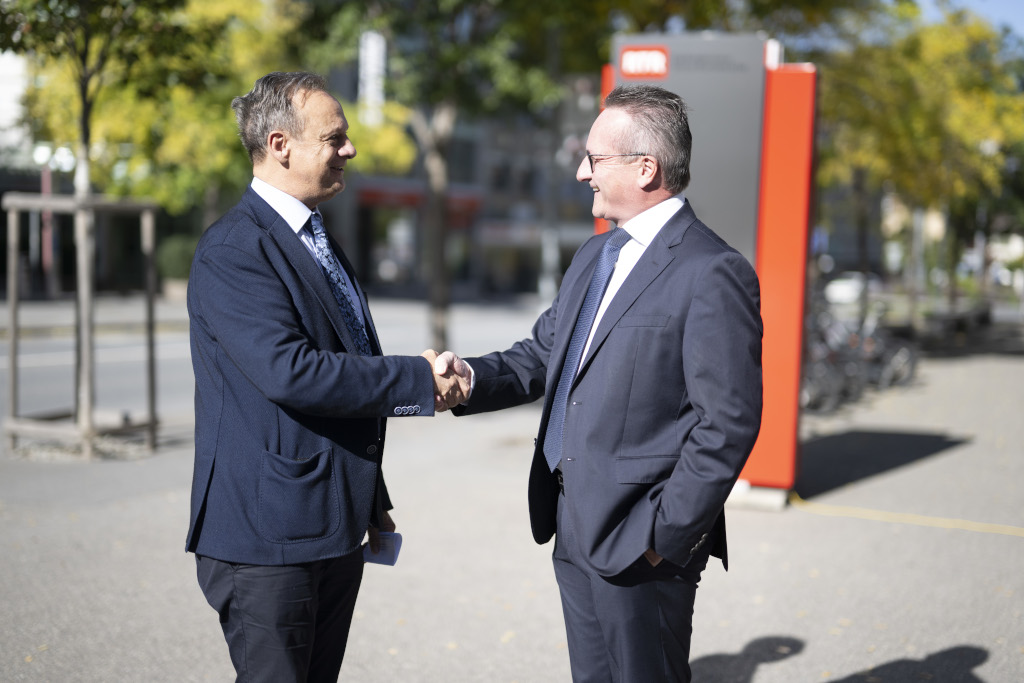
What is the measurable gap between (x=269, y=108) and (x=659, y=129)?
97 cm

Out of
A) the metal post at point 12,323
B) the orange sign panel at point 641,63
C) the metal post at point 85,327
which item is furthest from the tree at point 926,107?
the metal post at point 12,323

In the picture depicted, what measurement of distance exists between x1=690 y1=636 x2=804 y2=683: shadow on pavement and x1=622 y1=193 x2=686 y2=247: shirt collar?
7.03ft

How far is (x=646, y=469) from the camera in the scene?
2422mm

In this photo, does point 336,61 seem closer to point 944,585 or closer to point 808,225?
point 808,225

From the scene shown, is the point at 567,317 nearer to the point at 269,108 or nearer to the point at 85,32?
the point at 269,108

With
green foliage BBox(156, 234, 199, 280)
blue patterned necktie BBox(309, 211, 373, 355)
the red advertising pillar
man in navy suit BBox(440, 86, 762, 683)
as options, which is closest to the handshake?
man in navy suit BBox(440, 86, 762, 683)

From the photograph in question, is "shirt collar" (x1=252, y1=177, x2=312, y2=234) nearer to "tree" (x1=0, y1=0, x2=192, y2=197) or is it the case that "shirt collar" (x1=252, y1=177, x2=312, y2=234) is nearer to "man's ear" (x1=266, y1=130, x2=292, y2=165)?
"man's ear" (x1=266, y1=130, x2=292, y2=165)

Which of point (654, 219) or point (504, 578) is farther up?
point (654, 219)

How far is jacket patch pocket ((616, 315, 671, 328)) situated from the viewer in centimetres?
A: 240

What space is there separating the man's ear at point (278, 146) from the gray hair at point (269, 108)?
0.01 m

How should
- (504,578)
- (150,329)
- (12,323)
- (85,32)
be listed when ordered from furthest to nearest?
1. (150,329)
2. (12,323)
3. (85,32)
4. (504,578)

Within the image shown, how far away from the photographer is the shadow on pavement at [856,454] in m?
8.00

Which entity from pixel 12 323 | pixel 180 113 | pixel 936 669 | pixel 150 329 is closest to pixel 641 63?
pixel 936 669

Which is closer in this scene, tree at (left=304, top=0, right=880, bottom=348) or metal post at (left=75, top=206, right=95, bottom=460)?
metal post at (left=75, top=206, right=95, bottom=460)
